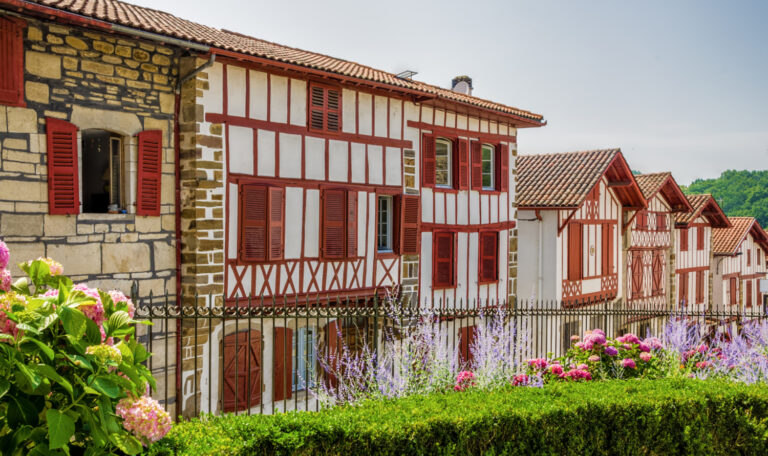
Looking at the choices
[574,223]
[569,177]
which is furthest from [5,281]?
[569,177]

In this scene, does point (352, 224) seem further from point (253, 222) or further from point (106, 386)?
point (106, 386)

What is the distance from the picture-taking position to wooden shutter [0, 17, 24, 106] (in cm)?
797

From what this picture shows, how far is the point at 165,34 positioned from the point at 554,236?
11.4 m

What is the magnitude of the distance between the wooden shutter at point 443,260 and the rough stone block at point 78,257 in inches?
278

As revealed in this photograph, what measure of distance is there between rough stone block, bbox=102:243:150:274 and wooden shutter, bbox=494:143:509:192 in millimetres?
8598

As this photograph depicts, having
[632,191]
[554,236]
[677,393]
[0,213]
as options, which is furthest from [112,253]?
[632,191]

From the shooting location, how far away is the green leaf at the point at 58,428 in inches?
108

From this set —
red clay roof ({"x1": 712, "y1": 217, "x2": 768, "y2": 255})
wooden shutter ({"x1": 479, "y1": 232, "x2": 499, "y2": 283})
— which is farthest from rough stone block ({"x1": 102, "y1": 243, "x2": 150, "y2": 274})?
red clay roof ({"x1": 712, "y1": 217, "x2": 768, "y2": 255})

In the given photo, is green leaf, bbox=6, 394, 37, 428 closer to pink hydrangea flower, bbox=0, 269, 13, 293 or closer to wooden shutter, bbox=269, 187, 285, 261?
pink hydrangea flower, bbox=0, 269, 13, 293

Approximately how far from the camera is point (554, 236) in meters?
16.8

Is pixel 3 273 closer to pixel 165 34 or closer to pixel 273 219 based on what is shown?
pixel 165 34

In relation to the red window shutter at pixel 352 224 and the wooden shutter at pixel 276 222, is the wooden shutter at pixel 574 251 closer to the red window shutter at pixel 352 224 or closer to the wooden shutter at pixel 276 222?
the red window shutter at pixel 352 224

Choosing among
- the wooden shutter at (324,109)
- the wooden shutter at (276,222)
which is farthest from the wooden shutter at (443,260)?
the wooden shutter at (276,222)

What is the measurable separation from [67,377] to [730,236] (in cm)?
3091
